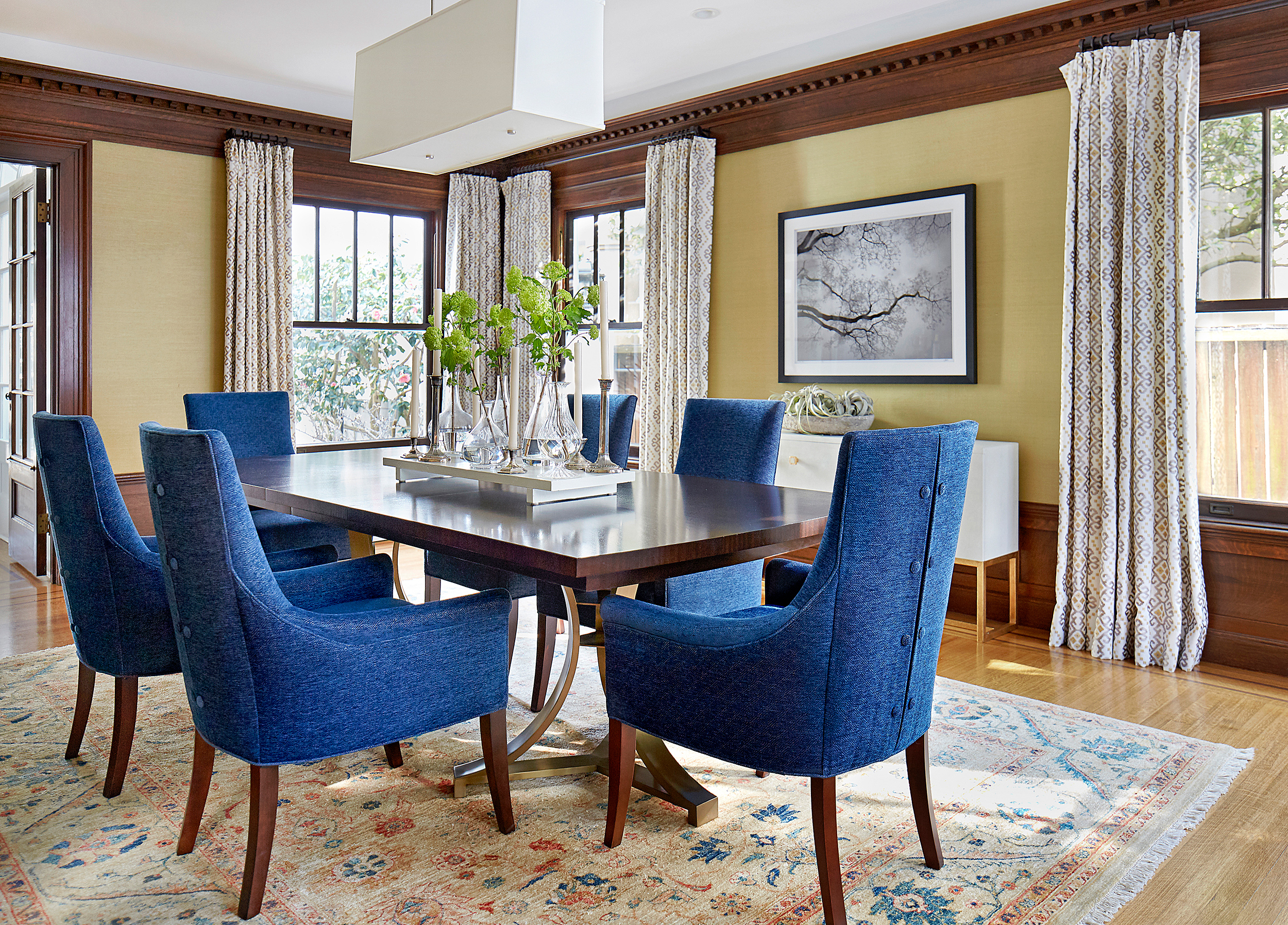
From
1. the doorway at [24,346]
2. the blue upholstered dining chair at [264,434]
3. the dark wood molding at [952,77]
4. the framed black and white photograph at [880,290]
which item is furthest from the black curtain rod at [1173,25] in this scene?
the doorway at [24,346]

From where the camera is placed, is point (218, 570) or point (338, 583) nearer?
point (218, 570)

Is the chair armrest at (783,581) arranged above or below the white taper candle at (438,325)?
below

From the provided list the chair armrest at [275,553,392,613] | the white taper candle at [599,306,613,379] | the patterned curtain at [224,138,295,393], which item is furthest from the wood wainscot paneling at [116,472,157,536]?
the white taper candle at [599,306,613,379]

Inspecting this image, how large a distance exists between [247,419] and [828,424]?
8.38 ft

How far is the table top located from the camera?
183cm

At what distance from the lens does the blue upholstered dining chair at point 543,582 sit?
2634mm

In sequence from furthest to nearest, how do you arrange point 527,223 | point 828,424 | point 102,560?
1. point 527,223
2. point 828,424
3. point 102,560

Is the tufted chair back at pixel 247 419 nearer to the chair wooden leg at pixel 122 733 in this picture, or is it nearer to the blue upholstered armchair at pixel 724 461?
the chair wooden leg at pixel 122 733

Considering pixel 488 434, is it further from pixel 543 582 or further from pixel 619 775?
pixel 619 775

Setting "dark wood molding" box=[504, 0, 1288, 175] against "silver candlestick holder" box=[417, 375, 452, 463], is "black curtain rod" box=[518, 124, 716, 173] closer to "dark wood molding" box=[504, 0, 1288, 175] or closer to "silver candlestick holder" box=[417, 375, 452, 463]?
"dark wood molding" box=[504, 0, 1288, 175]

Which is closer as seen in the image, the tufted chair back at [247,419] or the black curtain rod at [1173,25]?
the black curtain rod at [1173,25]

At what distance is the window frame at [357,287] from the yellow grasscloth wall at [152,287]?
47 cm

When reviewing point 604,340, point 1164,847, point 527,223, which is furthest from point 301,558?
point 527,223

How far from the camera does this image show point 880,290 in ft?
14.9
